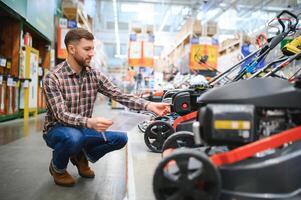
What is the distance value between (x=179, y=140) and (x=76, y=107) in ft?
2.44

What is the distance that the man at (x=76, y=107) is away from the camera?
173 centimetres

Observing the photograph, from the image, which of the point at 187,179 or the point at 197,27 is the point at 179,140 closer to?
the point at 187,179

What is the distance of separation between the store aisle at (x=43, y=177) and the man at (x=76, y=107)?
0.10 metres

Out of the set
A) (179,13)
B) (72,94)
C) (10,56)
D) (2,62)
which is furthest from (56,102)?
(179,13)

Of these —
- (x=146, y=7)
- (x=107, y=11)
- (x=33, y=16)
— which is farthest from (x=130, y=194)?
(x=107, y=11)

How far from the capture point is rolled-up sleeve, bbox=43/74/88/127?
166cm

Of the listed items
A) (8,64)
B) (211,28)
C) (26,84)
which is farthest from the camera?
(211,28)

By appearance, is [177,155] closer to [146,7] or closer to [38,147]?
[38,147]

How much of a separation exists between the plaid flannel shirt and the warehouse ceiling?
6.06 meters

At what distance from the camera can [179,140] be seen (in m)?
Result: 1.44

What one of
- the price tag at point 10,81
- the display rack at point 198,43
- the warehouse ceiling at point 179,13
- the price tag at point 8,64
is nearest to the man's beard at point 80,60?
the price tag at point 10,81

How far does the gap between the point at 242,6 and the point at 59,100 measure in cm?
932

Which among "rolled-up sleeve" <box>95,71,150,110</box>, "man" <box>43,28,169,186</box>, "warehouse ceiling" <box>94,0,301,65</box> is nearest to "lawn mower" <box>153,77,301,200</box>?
"man" <box>43,28,169,186</box>

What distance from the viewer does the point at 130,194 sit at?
1.38 m
